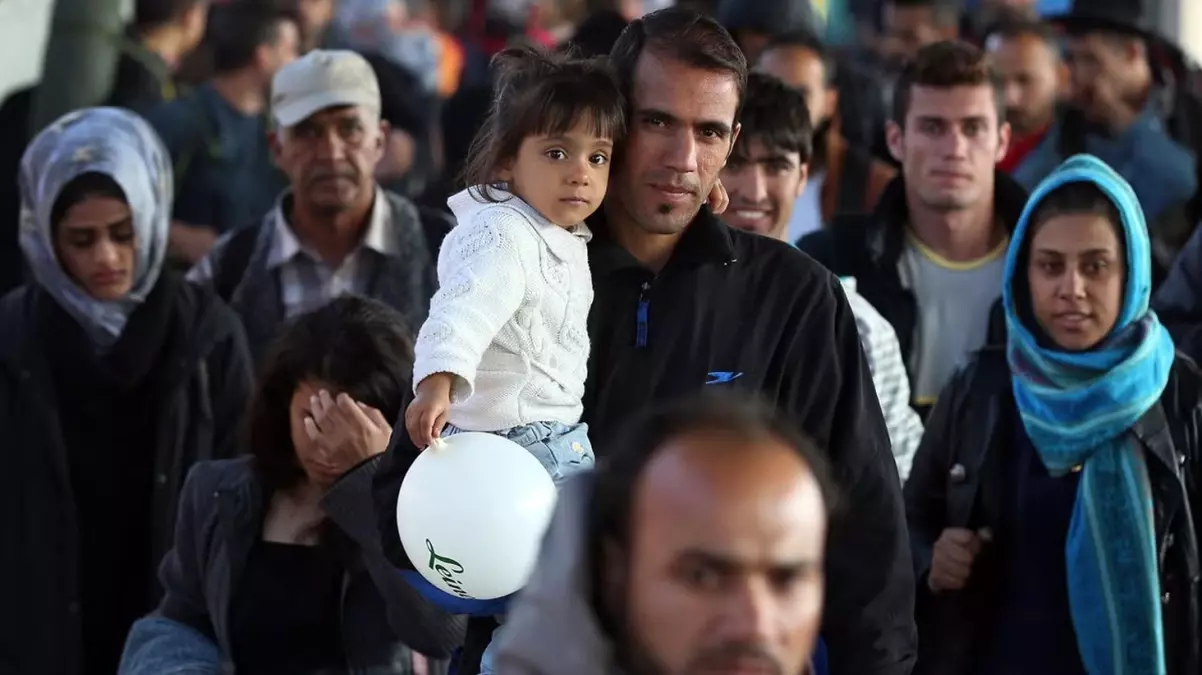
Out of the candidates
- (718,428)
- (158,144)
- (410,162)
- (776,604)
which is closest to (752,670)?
(776,604)

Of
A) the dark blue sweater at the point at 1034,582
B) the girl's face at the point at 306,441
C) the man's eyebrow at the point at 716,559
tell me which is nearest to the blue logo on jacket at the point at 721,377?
the man's eyebrow at the point at 716,559

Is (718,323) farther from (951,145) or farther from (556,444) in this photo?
(951,145)

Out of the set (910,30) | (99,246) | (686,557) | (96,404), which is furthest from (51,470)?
(910,30)

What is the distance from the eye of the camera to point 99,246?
6316mm

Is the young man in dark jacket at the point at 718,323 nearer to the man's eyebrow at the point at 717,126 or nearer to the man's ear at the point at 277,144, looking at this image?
the man's eyebrow at the point at 717,126

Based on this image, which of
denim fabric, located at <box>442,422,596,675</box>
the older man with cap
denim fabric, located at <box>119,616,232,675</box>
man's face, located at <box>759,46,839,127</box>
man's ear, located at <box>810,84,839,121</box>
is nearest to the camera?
denim fabric, located at <box>442,422,596,675</box>

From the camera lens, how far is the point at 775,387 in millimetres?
3666

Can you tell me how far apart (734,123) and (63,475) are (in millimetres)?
2885

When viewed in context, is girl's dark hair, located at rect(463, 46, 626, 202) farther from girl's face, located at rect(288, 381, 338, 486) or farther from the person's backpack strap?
the person's backpack strap

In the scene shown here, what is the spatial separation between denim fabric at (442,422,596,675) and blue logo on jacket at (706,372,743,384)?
0.76 feet

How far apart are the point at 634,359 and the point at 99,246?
3.06m

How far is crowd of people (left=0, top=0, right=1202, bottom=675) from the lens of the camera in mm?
2691

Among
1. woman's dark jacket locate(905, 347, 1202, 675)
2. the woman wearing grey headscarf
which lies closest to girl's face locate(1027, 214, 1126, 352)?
woman's dark jacket locate(905, 347, 1202, 675)

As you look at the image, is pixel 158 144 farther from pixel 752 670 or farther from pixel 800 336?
pixel 752 670
